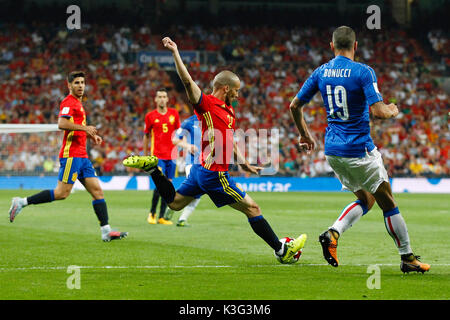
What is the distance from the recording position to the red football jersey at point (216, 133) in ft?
25.8

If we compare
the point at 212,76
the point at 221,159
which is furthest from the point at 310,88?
the point at 212,76

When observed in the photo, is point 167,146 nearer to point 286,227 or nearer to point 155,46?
point 286,227

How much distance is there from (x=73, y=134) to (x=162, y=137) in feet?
13.0

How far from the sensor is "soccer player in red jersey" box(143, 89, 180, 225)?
47.0 ft

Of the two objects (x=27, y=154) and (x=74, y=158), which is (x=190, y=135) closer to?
(x=74, y=158)

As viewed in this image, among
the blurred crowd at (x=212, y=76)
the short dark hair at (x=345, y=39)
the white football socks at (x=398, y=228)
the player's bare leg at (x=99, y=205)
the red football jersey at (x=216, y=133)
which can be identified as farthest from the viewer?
the blurred crowd at (x=212, y=76)

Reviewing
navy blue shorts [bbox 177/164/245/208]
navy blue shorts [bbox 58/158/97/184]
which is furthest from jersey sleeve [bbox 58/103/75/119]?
navy blue shorts [bbox 177/164/245/208]

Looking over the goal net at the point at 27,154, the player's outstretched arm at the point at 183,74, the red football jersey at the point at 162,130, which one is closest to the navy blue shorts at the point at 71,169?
the player's outstretched arm at the point at 183,74

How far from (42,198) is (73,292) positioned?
4.82m

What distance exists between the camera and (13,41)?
35.6 metres

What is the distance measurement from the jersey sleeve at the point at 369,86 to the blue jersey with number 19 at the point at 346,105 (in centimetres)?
1

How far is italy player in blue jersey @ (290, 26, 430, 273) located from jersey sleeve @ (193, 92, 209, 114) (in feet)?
3.84

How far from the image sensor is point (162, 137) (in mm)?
14438

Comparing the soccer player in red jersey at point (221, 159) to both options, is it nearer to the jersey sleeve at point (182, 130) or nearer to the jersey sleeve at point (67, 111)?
the jersey sleeve at point (67, 111)
